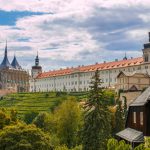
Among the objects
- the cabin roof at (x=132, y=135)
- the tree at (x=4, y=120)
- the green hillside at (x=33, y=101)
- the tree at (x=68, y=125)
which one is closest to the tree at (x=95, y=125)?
the cabin roof at (x=132, y=135)

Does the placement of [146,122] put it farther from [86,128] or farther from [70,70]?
[70,70]

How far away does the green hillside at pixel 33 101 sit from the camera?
120 m

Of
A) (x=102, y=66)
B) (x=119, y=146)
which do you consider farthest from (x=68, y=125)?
(x=102, y=66)

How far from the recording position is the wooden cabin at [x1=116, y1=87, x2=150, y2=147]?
97.4ft

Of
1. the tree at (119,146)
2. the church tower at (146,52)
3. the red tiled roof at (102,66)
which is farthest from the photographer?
the red tiled roof at (102,66)

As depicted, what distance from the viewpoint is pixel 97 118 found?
33250 mm

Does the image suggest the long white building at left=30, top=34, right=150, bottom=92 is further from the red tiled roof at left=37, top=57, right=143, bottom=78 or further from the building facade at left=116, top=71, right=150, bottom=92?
the building facade at left=116, top=71, right=150, bottom=92

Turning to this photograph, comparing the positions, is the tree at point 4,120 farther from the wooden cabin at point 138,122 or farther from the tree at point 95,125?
the wooden cabin at point 138,122

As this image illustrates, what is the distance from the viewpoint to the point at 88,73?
16988cm

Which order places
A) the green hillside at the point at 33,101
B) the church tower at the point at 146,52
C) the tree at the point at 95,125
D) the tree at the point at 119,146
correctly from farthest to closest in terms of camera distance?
the church tower at the point at 146,52
the green hillside at the point at 33,101
the tree at the point at 95,125
the tree at the point at 119,146

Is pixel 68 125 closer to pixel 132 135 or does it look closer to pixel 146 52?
pixel 132 135

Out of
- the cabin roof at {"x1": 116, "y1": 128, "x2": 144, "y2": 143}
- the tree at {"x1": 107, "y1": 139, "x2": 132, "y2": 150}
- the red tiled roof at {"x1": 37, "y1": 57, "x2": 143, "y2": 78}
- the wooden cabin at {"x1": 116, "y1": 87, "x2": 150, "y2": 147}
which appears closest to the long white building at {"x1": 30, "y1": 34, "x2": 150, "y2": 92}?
the red tiled roof at {"x1": 37, "y1": 57, "x2": 143, "y2": 78}

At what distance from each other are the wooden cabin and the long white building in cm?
9787

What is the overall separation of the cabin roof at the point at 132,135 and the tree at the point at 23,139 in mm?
7103
